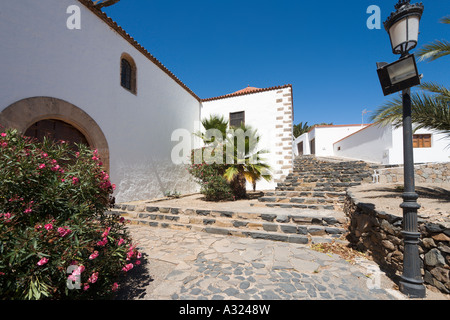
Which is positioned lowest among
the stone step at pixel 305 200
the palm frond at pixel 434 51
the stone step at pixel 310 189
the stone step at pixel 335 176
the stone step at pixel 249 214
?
the stone step at pixel 249 214

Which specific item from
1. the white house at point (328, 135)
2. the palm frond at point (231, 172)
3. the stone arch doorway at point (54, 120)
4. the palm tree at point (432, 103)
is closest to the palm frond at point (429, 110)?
the palm tree at point (432, 103)

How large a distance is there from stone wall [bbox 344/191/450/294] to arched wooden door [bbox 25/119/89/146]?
6668 millimetres

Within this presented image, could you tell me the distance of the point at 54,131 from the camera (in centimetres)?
507

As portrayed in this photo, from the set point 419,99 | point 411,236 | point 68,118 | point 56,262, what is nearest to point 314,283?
point 411,236

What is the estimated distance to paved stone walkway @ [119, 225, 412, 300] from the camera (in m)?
2.30

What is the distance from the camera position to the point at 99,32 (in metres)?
6.07

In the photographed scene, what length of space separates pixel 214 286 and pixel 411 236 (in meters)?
→ 2.44

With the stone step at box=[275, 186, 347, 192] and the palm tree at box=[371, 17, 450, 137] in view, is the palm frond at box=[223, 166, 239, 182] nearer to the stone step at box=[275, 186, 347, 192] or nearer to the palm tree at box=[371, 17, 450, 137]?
the stone step at box=[275, 186, 347, 192]

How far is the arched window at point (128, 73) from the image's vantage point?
23.2ft

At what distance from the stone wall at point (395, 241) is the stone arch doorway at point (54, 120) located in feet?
22.4

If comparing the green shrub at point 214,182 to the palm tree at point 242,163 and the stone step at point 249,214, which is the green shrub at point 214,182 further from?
the stone step at point 249,214

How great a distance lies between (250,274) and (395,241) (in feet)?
6.97

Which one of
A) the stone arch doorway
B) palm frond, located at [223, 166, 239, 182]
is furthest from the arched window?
palm frond, located at [223, 166, 239, 182]
